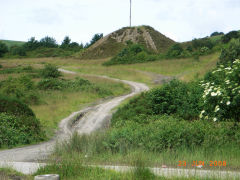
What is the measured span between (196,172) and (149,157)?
9.03ft

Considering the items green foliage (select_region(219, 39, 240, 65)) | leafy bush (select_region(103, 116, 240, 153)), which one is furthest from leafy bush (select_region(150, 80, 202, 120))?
green foliage (select_region(219, 39, 240, 65))

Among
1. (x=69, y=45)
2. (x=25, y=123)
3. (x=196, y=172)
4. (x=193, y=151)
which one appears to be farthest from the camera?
(x=69, y=45)

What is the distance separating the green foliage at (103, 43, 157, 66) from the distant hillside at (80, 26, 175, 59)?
22.0 feet

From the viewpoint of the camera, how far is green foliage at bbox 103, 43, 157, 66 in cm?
6138

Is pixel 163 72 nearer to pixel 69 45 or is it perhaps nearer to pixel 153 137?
pixel 153 137

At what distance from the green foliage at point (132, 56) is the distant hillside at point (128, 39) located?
671cm

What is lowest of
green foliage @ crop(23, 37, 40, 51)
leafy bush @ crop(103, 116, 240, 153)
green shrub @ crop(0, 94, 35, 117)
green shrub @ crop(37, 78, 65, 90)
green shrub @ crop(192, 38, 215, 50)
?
leafy bush @ crop(103, 116, 240, 153)

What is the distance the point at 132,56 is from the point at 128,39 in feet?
51.8

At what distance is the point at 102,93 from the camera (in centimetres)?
3706

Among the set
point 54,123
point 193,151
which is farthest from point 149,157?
point 54,123

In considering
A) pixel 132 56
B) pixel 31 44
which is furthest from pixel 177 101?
pixel 31 44

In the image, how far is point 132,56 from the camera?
6369 cm

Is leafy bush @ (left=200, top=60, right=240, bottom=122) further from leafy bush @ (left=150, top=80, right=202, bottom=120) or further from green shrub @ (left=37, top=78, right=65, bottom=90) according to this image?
green shrub @ (left=37, top=78, right=65, bottom=90)

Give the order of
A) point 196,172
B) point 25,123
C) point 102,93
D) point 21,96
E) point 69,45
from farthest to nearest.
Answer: point 69,45 → point 102,93 → point 21,96 → point 25,123 → point 196,172
